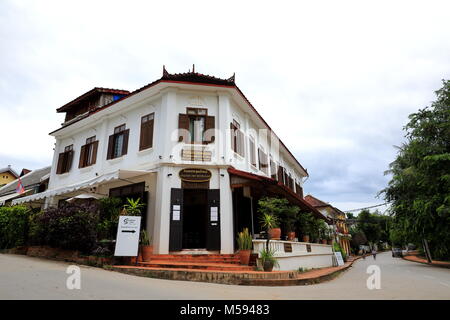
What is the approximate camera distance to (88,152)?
50.6 ft

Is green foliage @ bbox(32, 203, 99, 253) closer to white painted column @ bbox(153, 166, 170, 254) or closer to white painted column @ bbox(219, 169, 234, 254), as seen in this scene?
white painted column @ bbox(153, 166, 170, 254)

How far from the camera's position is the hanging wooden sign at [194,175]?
11.2 m

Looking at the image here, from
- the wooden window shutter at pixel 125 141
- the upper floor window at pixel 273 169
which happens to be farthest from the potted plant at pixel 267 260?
the upper floor window at pixel 273 169

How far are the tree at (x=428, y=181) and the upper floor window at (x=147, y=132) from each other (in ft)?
46.2

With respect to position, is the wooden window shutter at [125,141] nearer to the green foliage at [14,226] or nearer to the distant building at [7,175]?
the green foliage at [14,226]

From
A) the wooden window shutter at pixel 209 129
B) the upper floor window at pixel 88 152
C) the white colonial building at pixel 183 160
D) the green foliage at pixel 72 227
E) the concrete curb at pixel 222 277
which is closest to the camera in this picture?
the concrete curb at pixel 222 277

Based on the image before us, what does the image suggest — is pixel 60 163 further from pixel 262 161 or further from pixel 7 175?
pixel 7 175

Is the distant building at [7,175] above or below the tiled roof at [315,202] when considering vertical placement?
above

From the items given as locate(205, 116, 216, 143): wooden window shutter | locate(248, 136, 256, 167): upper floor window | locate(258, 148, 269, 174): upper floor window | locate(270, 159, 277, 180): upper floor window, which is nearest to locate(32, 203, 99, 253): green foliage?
locate(205, 116, 216, 143): wooden window shutter

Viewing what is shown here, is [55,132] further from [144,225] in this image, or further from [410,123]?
[410,123]

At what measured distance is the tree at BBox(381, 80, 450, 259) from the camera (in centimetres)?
1512

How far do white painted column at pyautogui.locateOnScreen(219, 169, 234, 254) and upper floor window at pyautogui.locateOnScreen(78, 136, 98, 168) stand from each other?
762cm

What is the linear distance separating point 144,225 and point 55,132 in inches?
389
